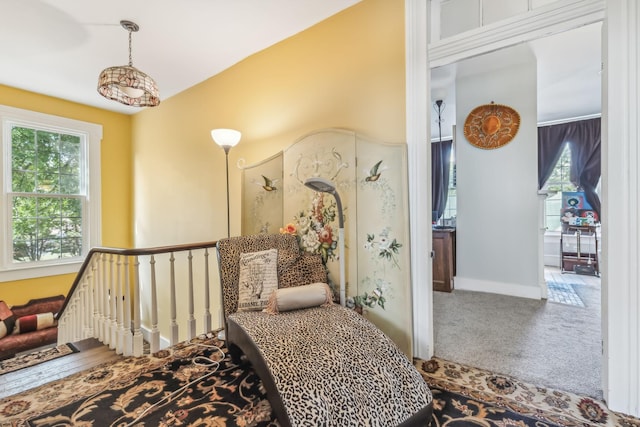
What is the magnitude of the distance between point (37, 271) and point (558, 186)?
28.4 feet

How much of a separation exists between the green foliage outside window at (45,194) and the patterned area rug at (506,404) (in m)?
5.12

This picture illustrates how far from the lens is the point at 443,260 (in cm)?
371

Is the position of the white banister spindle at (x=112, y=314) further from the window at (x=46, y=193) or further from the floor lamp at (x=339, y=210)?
the window at (x=46, y=193)

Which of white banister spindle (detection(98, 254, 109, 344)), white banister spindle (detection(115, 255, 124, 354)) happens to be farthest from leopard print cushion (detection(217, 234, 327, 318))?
white banister spindle (detection(98, 254, 109, 344))

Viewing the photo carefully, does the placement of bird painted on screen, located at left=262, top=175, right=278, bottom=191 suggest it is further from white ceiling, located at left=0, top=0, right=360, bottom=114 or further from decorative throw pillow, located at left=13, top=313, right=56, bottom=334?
decorative throw pillow, located at left=13, top=313, right=56, bottom=334

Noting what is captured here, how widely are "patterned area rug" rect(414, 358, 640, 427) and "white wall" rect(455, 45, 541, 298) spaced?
A: 6.80ft

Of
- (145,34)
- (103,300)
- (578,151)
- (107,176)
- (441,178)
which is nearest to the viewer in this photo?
(103,300)

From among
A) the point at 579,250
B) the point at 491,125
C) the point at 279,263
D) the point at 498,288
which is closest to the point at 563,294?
the point at 498,288

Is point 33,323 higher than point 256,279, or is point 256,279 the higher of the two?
point 256,279

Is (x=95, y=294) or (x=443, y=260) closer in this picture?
(x=95, y=294)

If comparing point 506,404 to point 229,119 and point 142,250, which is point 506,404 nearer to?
point 142,250

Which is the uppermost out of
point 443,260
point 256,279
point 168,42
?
point 168,42

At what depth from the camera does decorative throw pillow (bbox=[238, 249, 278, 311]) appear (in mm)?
2070

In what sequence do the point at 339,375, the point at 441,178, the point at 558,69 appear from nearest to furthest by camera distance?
the point at 339,375 → the point at 558,69 → the point at 441,178
